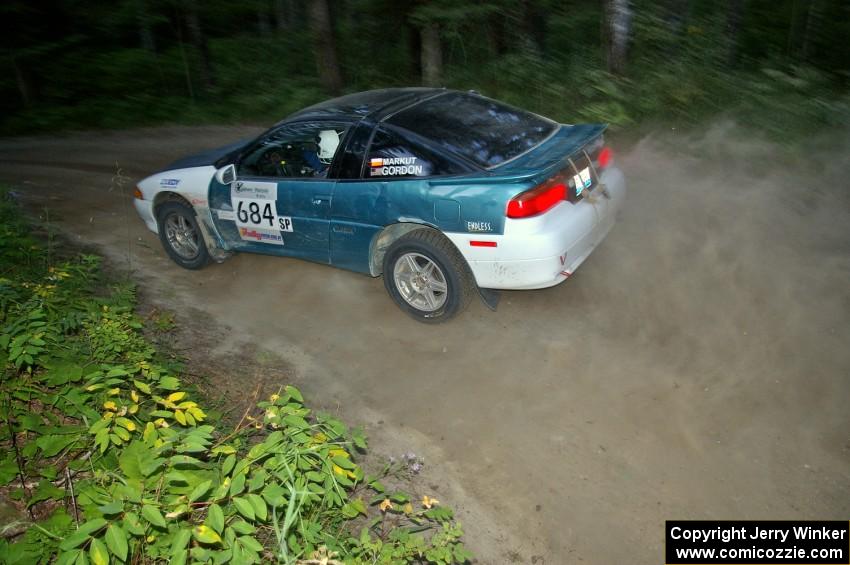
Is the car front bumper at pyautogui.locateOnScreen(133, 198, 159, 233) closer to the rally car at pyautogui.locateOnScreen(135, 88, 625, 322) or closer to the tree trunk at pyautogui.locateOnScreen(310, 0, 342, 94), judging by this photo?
the rally car at pyautogui.locateOnScreen(135, 88, 625, 322)

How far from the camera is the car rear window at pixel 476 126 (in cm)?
491

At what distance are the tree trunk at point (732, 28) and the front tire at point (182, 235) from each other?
7917mm

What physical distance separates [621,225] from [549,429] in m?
2.98

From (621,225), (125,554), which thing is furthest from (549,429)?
(621,225)

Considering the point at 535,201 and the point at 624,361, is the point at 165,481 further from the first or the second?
the point at 624,361

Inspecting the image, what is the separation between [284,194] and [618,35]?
6.19 metres

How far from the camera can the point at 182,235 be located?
668 centimetres

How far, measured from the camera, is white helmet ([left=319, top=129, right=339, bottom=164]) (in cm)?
549

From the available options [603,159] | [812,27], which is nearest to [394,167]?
[603,159]

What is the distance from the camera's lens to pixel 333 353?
5188 millimetres

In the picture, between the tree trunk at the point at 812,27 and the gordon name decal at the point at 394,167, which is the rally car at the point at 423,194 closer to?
the gordon name decal at the point at 394,167

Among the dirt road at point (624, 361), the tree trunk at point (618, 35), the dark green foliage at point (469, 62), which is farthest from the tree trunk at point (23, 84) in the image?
the tree trunk at point (618, 35)

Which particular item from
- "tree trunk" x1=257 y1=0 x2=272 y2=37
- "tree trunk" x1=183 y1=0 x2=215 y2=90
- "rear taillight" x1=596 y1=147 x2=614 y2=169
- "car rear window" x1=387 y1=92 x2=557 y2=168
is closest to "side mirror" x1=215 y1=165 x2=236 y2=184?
"car rear window" x1=387 y1=92 x2=557 y2=168

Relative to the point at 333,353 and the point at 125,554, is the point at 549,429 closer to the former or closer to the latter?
the point at 333,353
